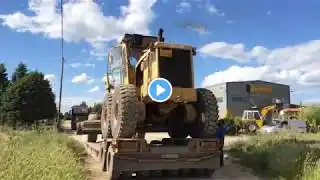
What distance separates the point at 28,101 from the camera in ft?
137

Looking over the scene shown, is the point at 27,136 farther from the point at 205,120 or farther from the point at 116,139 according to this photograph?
the point at 205,120

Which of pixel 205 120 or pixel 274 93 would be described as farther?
pixel 274 93

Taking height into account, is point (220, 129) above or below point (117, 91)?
below

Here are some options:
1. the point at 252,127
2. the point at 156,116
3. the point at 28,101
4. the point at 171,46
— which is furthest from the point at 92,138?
the point at 28,101

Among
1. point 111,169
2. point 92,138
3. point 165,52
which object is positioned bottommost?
Answer: point 111,169

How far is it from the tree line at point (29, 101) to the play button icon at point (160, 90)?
3097 centimetres

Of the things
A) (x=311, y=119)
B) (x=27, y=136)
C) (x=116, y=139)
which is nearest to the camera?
(x=116, y=139)

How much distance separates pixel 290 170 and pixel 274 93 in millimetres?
51484

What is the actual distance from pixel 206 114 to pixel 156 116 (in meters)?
1.49

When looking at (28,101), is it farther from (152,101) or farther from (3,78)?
(152,101)

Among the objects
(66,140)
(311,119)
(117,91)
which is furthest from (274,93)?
(117,91)

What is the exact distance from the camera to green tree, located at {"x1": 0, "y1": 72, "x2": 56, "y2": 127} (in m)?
41.6

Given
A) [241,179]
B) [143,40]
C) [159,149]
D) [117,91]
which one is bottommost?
[241,179]

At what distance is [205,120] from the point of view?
12.2 meters
